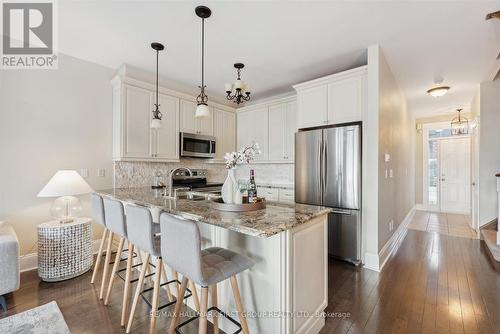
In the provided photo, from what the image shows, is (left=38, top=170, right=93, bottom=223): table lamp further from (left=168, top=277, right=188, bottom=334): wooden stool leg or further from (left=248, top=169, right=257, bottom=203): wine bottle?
(left=248, top=169, right=257, bottom=203): wine bottle

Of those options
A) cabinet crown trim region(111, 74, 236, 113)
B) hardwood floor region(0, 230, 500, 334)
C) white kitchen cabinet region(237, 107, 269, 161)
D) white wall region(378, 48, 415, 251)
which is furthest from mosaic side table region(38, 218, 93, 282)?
white wall region(378, 48, 415, 251)

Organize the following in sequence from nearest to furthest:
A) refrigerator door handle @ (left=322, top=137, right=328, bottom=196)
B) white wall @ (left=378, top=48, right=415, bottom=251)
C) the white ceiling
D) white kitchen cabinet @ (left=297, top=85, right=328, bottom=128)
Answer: the white ceiling → white wall @ (left=378, top=48, right=415, bottom=251) → refrigerator door handle @ (left=322, top=137, right=328, bottom=196) → white kitchen cabinet @ (left=297, top=85, right=328, bottom=128)

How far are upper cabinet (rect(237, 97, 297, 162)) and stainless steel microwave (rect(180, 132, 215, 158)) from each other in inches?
32.8

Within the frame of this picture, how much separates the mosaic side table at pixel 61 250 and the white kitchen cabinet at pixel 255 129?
3144mm

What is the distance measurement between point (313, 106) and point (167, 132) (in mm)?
2368

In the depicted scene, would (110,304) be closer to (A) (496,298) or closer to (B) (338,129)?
(B) (338,129)

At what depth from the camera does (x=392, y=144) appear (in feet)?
11.7

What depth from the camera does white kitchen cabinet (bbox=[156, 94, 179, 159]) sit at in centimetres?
370

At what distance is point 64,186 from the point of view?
8.38 feet

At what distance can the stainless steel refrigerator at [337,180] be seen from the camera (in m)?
2.87

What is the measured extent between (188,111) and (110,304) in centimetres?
303

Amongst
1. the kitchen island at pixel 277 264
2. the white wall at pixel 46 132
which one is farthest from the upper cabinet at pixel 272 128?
the kitchen island at pixel 277 264

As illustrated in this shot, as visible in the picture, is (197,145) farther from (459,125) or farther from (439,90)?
(459,125)

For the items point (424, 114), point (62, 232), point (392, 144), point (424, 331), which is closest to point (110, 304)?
point (62, 232)
